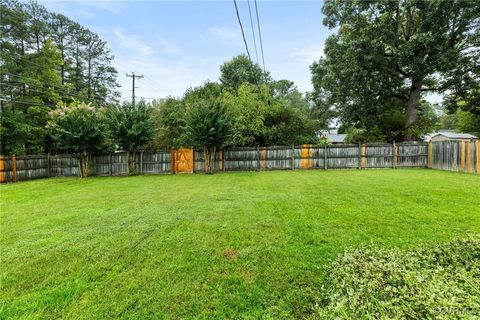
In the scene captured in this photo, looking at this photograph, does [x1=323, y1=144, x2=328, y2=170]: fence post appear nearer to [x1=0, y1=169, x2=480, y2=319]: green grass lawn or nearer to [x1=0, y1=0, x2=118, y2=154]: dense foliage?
[x1=0, y1=169, x2=480, y2=319]: green grass lawn

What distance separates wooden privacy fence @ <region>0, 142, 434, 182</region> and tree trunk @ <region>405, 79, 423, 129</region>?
10.0 feet

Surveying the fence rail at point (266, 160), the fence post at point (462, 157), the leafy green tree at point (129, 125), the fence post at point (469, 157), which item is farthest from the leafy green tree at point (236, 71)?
the fence post at point (469, 157)

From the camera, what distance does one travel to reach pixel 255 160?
43.6 ft

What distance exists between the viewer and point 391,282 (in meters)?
1.60

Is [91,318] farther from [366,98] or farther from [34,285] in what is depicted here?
[366,98]

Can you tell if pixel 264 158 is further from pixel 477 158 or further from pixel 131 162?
pixel 477 158

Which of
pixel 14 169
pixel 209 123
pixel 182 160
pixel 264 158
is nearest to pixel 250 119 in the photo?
pixel 264 158

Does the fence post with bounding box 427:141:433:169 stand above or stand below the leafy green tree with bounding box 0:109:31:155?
below

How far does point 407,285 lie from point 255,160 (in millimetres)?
11804

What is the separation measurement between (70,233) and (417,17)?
17901mm

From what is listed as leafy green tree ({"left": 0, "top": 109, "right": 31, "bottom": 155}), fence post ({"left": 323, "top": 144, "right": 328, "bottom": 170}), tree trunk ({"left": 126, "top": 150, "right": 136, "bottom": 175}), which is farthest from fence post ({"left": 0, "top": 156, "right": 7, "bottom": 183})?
fence post ({"left": 323, "top": 144, "right": 328, "bottom": 170})

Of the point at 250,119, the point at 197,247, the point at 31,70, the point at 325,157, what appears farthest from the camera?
the point at 31,70

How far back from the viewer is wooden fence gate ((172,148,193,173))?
13.3 m

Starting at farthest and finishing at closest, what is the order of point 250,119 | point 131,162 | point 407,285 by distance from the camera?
point 250,119 < point 131,162 < point 407,285
